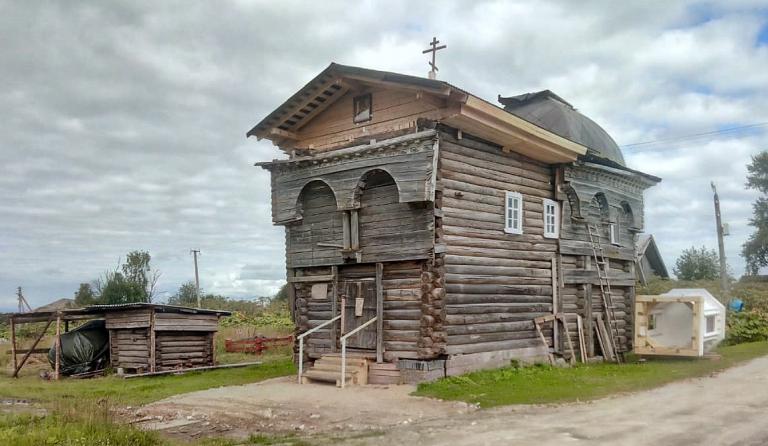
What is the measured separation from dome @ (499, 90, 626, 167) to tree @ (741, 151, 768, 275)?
35852mm

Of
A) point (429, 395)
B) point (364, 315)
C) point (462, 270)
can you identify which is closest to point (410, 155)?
point (462, 270)

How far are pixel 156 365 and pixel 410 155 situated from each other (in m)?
14.0

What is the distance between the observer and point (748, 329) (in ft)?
87.2

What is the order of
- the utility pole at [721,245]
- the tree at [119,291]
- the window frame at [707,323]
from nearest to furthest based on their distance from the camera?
the window frame at [707,323], the utility pole at [721,245], the tree at [119,291]

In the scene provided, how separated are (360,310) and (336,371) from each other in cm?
176

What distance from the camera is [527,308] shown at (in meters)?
19.9

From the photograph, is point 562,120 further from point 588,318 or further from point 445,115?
point 445,115

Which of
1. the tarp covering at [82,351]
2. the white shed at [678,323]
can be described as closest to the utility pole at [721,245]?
the white shed at [678,323]

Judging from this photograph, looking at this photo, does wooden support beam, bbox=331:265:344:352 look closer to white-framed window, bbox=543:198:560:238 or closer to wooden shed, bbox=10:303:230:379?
white-framed window, bbox=543:198:560:238

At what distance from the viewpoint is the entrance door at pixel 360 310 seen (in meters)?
17.9

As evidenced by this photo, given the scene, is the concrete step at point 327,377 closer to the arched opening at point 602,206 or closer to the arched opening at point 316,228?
the arched opening at point 316,228

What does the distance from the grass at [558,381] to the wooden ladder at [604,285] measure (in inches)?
85.2

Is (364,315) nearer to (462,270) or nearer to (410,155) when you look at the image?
(462,270)

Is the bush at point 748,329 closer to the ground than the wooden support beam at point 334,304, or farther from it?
closer to the ground
